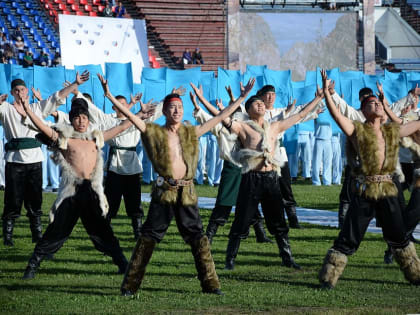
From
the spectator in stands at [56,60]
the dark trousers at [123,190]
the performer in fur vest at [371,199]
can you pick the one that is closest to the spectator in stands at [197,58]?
the spectator in stands at [56,60]

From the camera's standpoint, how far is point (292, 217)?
11070 mm

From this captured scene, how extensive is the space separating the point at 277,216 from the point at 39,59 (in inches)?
825

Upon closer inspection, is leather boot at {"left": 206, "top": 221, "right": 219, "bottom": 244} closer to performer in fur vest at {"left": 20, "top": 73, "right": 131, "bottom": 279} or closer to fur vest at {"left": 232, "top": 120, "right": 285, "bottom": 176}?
fur vest at {"left": 232, "top": 120, "right": 285, "bottom": 176}

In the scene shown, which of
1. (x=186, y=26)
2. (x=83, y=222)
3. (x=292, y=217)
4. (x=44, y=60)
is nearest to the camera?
(x=83, y=222)

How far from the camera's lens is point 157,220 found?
6.59 metres

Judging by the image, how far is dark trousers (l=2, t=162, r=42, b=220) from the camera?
941 centimetres

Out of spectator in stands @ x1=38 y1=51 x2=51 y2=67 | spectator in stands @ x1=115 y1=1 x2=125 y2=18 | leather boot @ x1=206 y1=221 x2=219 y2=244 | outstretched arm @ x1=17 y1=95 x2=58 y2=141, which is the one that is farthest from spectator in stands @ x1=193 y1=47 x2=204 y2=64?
outstretched arm @ x1=17 y1=95 x2=58 y2=141

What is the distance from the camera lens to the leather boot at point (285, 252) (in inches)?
315

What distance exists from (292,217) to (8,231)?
387cm

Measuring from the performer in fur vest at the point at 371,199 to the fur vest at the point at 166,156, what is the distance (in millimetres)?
1245

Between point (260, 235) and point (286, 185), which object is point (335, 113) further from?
point (286, 185)

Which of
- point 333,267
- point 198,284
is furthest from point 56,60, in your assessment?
point 333,267

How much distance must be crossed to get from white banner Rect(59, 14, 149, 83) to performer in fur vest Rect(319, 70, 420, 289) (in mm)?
20345

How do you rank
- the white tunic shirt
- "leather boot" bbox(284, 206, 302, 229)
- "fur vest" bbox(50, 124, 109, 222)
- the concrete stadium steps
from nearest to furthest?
"fur vest" bbox(50, 124, 109, 222) → the white tunic shirt → "leather boot" bbox(284, 206, 302, 229) → the concrete stadium steps
